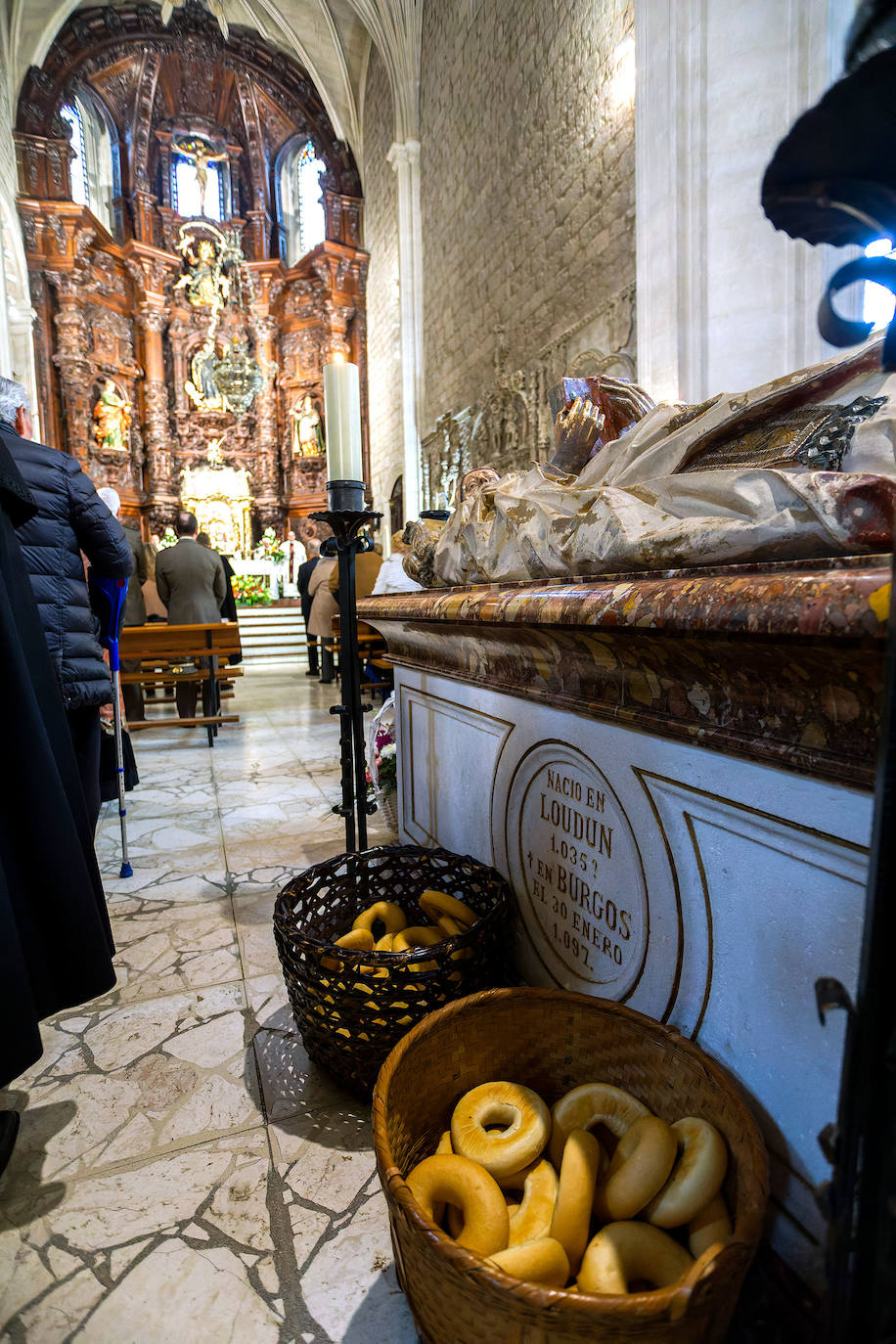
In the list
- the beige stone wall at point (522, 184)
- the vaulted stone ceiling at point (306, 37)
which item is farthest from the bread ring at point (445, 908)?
the vaulted stone ceiling at point (306, 37)

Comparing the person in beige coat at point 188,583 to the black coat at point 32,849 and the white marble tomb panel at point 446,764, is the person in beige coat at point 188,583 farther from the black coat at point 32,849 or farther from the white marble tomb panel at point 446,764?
the black coat at point 32,849

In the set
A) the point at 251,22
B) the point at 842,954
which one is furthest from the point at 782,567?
the point at 251,22

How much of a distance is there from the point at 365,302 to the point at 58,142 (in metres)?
5.77

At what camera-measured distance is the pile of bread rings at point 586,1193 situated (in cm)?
74

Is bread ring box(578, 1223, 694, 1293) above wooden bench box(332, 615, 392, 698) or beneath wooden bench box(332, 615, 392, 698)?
beneath

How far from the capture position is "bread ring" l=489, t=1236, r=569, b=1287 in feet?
2.35

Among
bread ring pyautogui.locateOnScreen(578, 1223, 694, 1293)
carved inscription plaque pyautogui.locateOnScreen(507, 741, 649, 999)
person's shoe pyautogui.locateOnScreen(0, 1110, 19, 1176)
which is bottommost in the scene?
person's shoe pyautogui.locateOnScreen(0, 1110, 19, 1176)

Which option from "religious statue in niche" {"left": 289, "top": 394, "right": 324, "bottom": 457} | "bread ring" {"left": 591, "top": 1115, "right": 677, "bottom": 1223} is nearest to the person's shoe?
"bread ring" {"left": 591, "top": 1115, "right": 677, "bottom": 1223}

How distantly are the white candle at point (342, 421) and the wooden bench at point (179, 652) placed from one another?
302 centimetres

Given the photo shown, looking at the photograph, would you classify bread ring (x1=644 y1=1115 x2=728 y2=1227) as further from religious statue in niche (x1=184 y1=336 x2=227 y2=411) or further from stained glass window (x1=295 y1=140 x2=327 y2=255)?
stained glass window (x1=295 y1=140 x2=327 y2=255)

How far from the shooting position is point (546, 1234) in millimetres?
788

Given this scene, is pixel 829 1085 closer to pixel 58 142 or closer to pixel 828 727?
pixel 828 727

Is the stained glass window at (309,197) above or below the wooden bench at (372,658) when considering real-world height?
above

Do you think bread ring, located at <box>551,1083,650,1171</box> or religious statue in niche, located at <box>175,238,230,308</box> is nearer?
bread ring, located at <box>551,1083,650,1171</box>
